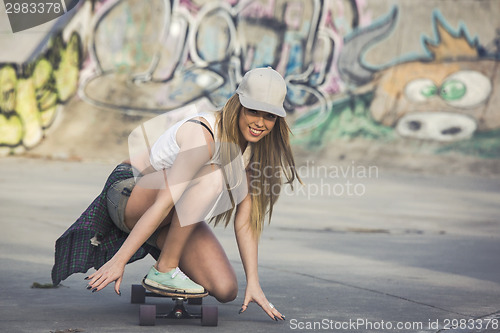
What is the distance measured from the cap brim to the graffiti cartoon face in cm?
1029

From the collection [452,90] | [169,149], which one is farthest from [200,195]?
[452,90]

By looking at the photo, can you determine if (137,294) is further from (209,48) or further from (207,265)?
(209,48)

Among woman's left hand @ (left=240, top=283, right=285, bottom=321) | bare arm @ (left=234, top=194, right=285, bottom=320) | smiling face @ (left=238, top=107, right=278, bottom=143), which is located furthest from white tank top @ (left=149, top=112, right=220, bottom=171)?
woman's left hand @ (left=240, top=283, right=285, bottom=321)

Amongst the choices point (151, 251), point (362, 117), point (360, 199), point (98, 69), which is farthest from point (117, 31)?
point (151, 251)

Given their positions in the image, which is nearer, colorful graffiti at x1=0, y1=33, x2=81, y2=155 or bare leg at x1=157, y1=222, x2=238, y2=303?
bare leg at x1=157, y1=222, x2=238, y2=303

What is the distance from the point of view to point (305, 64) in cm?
1395

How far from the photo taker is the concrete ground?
3.86 meters

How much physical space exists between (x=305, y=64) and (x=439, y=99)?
7.81 ft

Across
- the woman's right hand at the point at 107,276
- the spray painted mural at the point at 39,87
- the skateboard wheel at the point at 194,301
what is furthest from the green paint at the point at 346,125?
the woman's right hand at the point at 107,276

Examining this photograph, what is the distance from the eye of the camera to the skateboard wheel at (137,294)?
4086mm

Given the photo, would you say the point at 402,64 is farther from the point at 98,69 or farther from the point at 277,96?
the point at 277,96

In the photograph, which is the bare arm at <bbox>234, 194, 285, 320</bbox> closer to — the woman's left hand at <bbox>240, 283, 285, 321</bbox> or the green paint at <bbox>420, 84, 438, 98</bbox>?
the woman's left hand at <bbox>240, 283, 285, 321</bbox>

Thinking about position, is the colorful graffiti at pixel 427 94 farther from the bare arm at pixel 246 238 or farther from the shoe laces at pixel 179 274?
the shoe laces at pixel 179 274

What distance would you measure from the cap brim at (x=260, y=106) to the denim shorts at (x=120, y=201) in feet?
2.32
